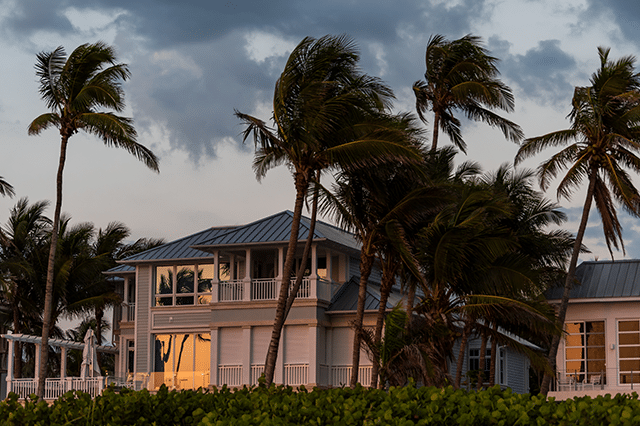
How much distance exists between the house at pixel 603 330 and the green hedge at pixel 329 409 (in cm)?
1933

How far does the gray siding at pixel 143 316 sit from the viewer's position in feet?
106

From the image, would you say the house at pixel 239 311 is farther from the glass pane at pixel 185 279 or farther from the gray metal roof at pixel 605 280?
the gray metal roof at pixel 605 280

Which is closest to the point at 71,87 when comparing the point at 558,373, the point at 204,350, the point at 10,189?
the point at 10,189

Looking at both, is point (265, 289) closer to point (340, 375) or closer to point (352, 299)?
point (352, 299)

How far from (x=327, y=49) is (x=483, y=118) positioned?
7.67m

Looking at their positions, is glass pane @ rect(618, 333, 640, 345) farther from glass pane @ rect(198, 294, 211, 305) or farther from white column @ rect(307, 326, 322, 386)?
glass pane @ rect(198, 294, 211, 305)

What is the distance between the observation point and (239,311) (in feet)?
97.1

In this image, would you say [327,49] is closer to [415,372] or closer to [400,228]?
[400,228]

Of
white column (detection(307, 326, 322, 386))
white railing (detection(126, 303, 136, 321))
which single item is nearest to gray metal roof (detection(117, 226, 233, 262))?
white railing (detection(126, 303, 136, 321))

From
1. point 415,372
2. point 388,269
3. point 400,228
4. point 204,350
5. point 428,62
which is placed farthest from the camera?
point 204,350

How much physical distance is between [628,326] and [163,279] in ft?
57.3

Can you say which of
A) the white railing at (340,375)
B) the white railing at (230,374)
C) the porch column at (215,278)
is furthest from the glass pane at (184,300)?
the white railing at (340,375)

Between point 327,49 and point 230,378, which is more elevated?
point 327,49

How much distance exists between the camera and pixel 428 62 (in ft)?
82.6
